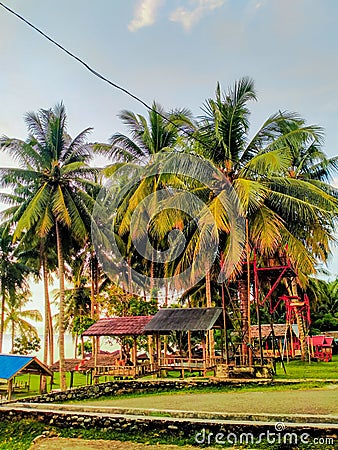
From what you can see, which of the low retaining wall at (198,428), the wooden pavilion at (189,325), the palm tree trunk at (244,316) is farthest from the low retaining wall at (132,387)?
the low retaining wall at (198,428)

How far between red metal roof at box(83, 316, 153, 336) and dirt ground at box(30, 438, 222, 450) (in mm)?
8346

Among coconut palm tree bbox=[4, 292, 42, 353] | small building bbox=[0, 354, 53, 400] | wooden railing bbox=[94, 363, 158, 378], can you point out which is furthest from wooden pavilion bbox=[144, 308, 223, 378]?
coconut palm tree bbox=[4, 292, 42, 353]

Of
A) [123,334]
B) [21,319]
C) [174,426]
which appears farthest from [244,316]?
[21,319]

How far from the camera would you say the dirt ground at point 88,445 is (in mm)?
7897

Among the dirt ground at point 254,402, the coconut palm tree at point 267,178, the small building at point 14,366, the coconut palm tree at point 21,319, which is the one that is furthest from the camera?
the coconut palm tree at point 21,319

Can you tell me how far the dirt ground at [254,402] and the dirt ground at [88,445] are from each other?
1679 millimetres

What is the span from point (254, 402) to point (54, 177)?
41.5ft

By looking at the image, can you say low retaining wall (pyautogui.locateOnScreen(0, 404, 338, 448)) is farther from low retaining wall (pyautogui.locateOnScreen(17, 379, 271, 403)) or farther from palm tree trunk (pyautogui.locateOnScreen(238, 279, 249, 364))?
palm tree trunk (pyautogui.locateOnScreen(238, 279, 249, 364))

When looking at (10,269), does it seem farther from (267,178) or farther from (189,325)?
(267,178)

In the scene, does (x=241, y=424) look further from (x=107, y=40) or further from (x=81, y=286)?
(x=81, y=286)

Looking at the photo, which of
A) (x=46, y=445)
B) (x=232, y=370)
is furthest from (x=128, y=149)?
(x=46, y=445)

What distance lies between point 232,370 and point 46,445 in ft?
23.8

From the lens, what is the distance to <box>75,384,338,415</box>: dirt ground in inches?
353

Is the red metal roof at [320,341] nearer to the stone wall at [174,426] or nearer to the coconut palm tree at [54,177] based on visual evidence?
the coconut palm tree at [54,177]
